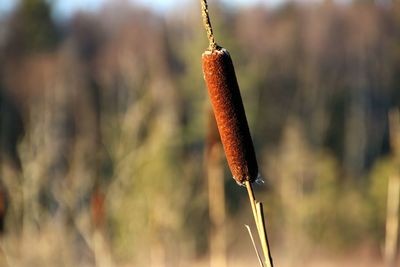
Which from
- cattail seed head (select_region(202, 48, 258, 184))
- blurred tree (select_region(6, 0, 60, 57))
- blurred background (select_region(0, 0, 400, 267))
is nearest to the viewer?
cattail seed head (select_region(202, 48, 258, 184))

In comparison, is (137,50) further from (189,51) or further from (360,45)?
(360,45)

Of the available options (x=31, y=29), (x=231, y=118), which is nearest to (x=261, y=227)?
(x=231, y=118)

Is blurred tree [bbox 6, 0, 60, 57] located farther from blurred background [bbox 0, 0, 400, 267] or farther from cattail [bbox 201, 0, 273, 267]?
cattail [bbox 201, 0, 273, 267]

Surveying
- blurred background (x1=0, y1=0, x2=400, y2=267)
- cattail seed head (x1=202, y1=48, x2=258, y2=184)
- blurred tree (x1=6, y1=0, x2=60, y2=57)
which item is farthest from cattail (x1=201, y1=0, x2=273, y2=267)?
blurred tree (x1=6, y1=0, x2=60, y2=57)

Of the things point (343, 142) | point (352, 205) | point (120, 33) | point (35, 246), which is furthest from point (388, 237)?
point (120, 33)

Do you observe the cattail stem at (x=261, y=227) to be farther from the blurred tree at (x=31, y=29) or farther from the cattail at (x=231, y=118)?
the blurred tree at (x=31, y=29)

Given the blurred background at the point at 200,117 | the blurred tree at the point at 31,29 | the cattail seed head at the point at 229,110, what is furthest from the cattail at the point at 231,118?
the blurred tree at the point at 31,29
